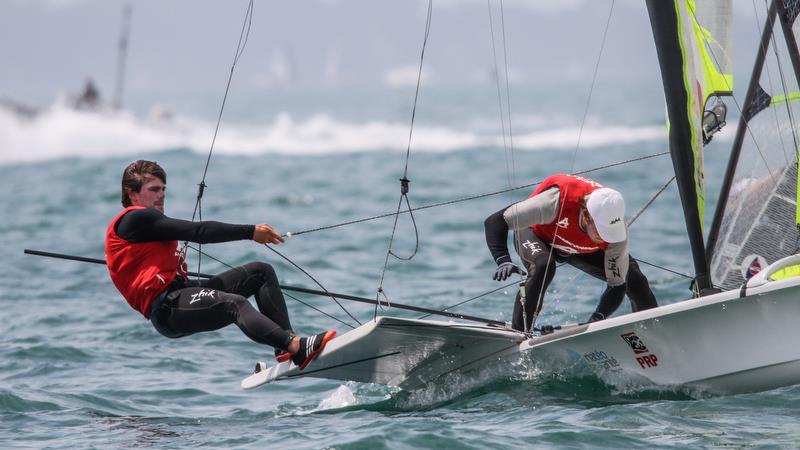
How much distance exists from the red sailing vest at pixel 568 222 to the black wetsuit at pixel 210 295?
4.27ft

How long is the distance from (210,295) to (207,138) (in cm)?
2924

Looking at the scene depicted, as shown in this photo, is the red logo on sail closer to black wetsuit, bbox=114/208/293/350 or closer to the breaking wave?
black wetsuit, bbox=114/208/293/350

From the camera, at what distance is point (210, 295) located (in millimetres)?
4852

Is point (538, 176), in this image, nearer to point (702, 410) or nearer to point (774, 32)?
point (774, 32)

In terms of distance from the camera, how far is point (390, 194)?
17688mm

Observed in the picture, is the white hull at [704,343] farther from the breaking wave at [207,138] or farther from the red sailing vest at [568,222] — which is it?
the breaking wave at [207,138]

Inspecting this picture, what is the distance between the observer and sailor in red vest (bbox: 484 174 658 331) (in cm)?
500

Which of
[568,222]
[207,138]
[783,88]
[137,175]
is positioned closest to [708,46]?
[783,88]

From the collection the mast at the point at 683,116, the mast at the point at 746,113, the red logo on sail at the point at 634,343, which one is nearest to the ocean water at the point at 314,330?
the red logo on sail at the point at 634,343

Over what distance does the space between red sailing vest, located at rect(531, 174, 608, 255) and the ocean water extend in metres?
0.61

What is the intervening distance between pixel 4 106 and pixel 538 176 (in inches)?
775

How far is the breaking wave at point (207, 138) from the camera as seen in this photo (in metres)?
29.6

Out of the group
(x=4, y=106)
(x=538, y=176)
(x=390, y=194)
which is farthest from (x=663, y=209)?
(x=4, y=106)

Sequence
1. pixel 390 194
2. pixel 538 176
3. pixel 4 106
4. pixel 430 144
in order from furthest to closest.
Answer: pixel 4 106, pixel 430 144, pixel 538 176, pixel 390 194
